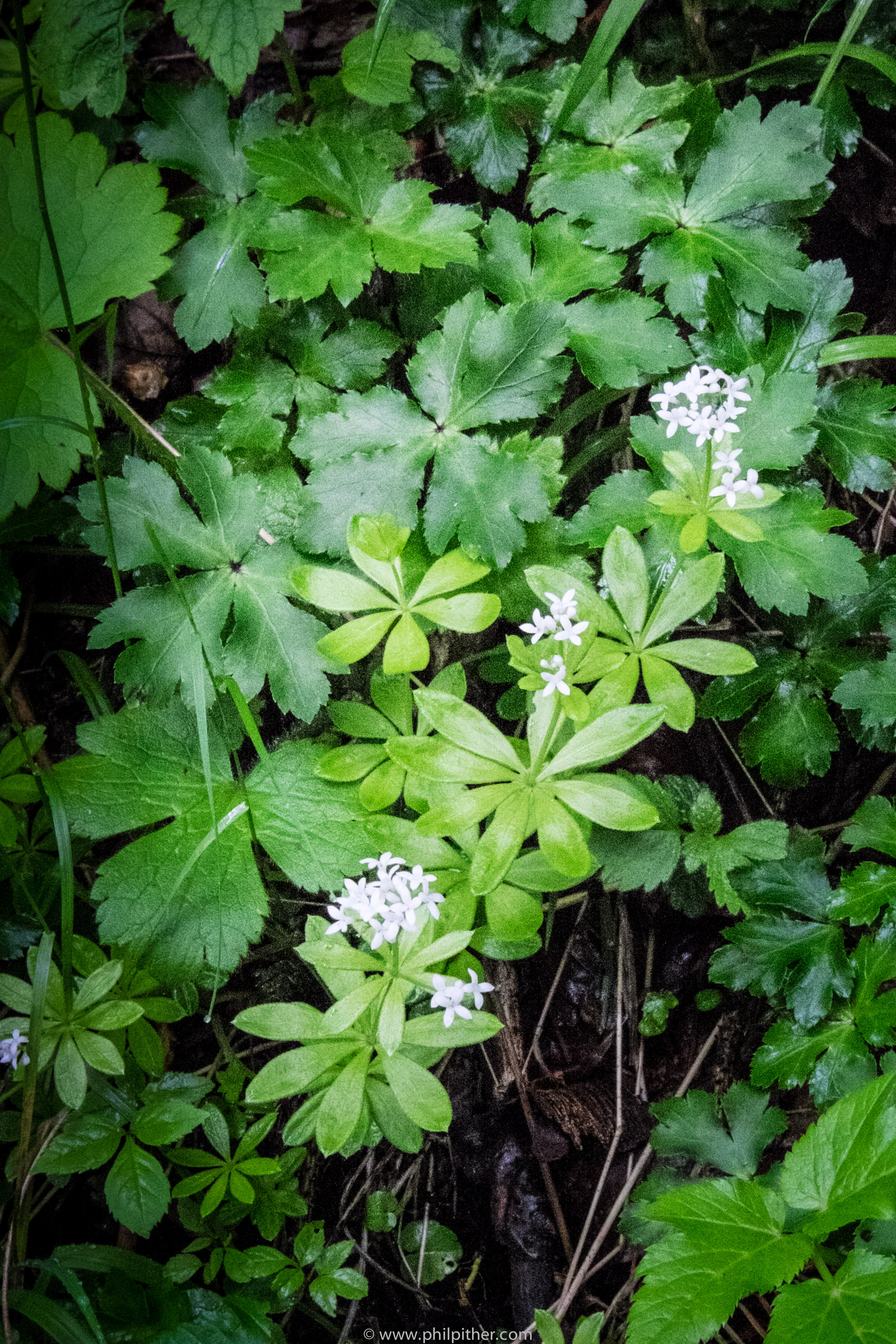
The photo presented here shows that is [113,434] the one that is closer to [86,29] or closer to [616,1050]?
[86,29]

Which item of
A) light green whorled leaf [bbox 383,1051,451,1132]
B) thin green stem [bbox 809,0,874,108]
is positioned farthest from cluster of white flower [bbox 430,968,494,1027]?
thin green stem [bbox 809,0,874,108]

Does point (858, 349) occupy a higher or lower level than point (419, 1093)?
higher

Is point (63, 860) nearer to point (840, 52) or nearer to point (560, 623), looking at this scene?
point (560, 623)

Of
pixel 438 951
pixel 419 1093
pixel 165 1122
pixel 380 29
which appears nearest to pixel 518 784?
pixel 438 951

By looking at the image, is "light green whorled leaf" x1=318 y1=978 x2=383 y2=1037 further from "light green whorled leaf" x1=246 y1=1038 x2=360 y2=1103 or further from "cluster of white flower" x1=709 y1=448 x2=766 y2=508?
"cluster of white flower" x1=709 y1=448 x2=766 y2=508

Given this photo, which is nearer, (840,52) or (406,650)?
(406,650)

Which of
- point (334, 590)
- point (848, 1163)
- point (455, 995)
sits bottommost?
point (848, 1163)

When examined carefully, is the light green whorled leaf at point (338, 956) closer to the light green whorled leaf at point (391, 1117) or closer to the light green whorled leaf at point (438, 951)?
the light green whorled leaf at point (438, 951)
